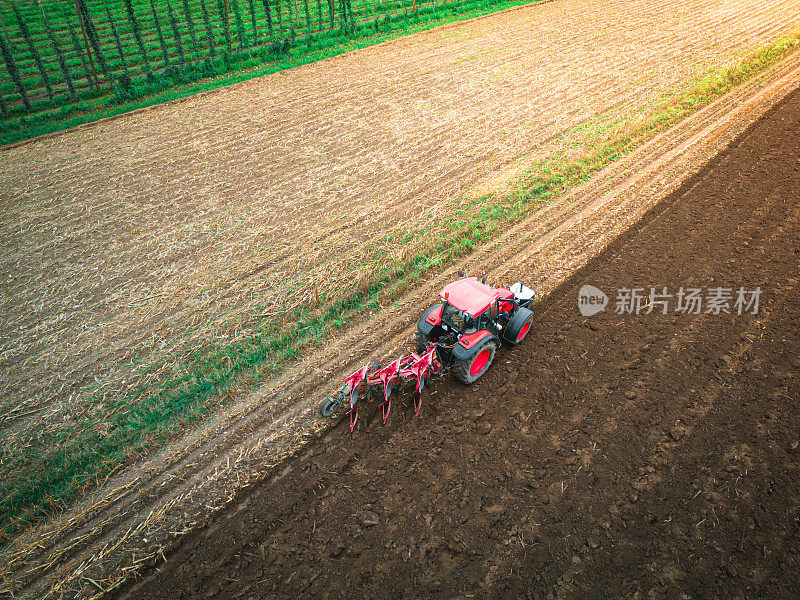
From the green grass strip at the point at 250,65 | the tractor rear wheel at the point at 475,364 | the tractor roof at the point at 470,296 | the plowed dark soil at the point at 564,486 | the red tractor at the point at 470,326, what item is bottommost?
the plowed dark soil at the point at 564,486

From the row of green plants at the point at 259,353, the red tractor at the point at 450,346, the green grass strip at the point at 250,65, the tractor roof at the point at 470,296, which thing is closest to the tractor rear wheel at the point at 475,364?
the red tractor at the point at 450,346

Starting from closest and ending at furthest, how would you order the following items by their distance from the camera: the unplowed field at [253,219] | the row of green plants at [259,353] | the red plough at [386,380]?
the row of green plants at [259,353]
the unplowed field at [253,219]
the red plough at [386,380]

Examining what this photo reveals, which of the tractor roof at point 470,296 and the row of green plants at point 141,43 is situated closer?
the tractor roof at point 470,296

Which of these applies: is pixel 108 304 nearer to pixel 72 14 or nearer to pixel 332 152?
pixel 332 152

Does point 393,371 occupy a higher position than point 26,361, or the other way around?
point 393,371

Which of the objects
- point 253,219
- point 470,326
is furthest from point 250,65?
point 470,326

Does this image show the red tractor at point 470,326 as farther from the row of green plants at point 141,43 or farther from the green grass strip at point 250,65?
the row of green plants at point 141,43

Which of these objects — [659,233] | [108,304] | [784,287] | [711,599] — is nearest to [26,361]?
[108,304]
